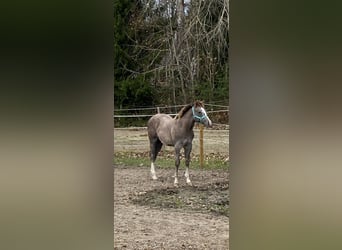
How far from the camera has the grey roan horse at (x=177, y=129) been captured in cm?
144

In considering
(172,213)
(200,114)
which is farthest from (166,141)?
(172,213)

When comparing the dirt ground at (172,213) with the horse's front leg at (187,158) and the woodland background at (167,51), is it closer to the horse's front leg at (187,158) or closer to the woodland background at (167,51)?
the horse's front leg at (187,158)

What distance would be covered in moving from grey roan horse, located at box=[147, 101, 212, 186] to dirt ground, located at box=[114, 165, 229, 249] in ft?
0.19

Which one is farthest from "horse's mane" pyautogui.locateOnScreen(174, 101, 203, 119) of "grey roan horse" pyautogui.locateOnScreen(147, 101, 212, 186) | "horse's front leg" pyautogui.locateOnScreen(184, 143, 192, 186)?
"horse's front leg" pyautogui.locateOnScreen(184, 143, 192, 186)

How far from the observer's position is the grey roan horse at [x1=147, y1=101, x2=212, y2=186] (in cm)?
144

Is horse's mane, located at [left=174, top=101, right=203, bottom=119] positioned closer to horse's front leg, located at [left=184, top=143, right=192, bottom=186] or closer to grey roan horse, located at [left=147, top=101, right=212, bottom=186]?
grey roan horse, located at [left=147, top=101, right=212, bottom=186]

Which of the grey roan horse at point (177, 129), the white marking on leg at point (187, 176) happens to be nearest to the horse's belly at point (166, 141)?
the grey roan horse at point (177, 129)

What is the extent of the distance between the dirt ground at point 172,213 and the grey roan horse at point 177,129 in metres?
0.06

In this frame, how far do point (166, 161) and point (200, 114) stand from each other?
217 mm

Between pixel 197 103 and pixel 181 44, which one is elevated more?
pixel 181 44

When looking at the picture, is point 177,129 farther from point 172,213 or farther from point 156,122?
point 172,213

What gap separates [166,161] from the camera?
1462mm
